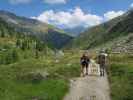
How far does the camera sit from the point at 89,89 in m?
30.2

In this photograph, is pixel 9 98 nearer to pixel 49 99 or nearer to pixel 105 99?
pixel 49 99

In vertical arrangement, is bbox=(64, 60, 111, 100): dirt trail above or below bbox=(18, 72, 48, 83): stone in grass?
below

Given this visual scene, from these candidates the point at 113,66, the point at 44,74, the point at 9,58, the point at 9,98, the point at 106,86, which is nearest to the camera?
the point at 9,98

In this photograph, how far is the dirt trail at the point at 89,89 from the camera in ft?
87.3

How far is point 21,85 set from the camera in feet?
105

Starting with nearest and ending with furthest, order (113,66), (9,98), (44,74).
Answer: (9,98) < (44,74) < (113,66)

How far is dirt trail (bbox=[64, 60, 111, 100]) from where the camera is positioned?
26612 millimetres

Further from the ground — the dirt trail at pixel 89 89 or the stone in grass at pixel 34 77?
the stone in grass at pixel 34 77

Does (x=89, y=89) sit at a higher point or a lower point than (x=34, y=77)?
lower

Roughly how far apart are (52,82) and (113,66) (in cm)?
1529

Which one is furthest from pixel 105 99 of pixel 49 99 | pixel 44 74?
pixel 44 74

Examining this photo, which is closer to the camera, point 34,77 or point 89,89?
point 89,89

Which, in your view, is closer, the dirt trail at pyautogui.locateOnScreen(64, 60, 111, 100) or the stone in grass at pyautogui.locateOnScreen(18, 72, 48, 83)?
the dirt trail at pyautogui.locateOnScreen(64, 60, 111, 100)

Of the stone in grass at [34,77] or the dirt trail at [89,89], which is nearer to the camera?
the dirt trail at [89,89]
